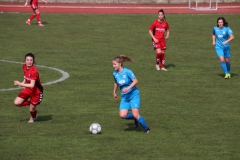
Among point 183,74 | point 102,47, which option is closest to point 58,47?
point 102,47

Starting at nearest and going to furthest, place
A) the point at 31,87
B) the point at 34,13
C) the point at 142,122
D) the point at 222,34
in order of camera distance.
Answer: the point at 142,122
the point at 31,87
the point at 222,34
the point at 34,13

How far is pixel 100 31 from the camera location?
110ft

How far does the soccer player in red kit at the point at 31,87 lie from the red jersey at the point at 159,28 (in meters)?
8.65

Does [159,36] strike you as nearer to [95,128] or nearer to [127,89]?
[127,89]

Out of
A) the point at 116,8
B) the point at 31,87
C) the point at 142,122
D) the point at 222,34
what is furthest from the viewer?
the point at 116,8

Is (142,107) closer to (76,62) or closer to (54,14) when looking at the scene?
(76,62)

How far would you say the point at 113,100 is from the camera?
18125 millimetres

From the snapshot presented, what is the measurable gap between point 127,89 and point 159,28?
9.39 metres

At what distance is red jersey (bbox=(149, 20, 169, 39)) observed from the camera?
2306 centimetres

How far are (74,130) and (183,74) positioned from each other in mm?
8538

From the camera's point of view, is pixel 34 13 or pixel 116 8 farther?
pixel 116 8

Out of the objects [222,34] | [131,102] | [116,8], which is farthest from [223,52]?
[116,8]

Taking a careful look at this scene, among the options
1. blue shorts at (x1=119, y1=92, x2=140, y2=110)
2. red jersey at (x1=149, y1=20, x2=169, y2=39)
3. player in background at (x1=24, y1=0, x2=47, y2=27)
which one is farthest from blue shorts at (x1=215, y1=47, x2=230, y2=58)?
player in background at (x1=24, y1=0, x2=47, y2=27)

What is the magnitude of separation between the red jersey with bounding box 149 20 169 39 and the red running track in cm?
1708
